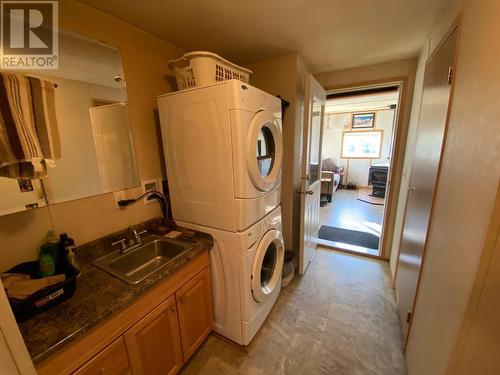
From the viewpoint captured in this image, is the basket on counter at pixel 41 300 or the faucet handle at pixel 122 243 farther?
the faucet handle at pixel 122 243

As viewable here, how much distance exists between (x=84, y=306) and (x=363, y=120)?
7.15 meters

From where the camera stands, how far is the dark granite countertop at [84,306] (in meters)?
0.70

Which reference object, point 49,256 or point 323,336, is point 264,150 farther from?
point 323,336

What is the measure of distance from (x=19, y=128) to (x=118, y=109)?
658mm

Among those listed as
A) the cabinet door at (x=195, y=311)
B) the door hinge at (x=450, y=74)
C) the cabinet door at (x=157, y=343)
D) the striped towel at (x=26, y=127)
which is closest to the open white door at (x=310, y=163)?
the door hinge at (x=450, y=74)

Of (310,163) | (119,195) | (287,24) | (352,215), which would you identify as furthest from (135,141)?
(352,215)

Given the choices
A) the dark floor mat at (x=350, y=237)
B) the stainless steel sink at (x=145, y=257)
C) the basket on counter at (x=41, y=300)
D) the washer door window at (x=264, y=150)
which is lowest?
the dark floor mat at (x=350, y=237)

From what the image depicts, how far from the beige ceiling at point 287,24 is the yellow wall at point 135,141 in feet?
0.27

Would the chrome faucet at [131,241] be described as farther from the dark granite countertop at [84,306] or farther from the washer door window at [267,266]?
the washer door window at [267,266]

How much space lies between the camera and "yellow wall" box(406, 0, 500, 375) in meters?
0.68

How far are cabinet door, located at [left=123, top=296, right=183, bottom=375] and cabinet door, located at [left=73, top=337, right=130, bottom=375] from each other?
0.09 ft

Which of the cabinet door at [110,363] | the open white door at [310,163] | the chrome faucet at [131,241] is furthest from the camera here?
the open white door at [310,163]

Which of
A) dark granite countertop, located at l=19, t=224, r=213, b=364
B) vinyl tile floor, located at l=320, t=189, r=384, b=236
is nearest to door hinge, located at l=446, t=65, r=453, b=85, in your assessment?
dark granite countertop, located at l=19, t=224, r=213, b=364

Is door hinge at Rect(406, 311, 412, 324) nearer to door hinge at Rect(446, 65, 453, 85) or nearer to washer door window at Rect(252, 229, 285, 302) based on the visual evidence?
washer door window at Rect(252, 229, 285, 302)
